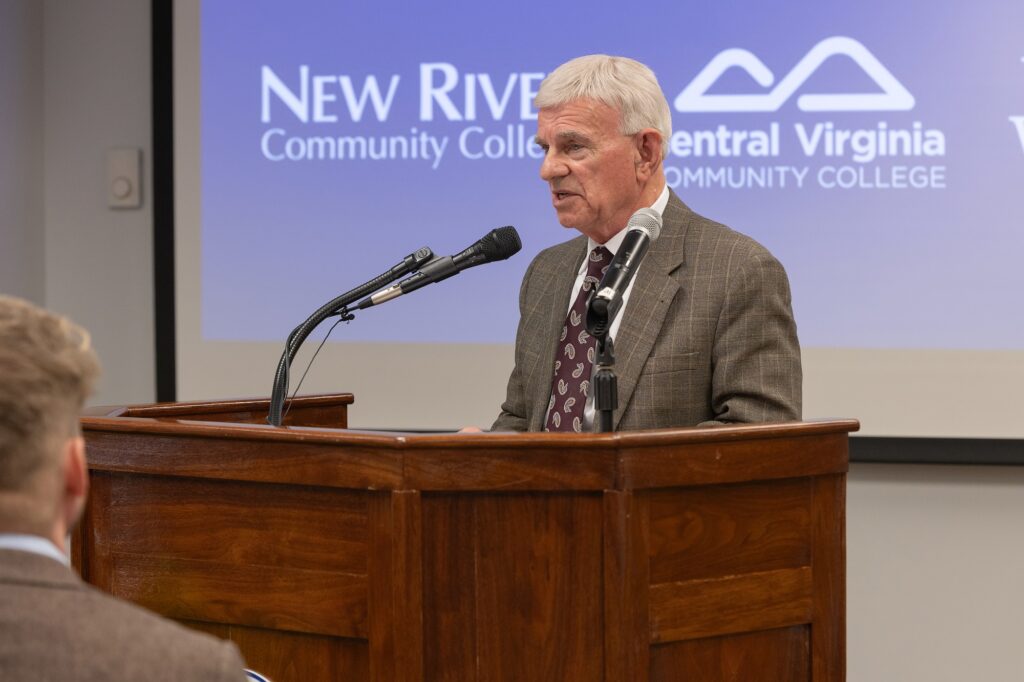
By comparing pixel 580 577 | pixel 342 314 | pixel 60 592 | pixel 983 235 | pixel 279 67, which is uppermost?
pixel 279 67

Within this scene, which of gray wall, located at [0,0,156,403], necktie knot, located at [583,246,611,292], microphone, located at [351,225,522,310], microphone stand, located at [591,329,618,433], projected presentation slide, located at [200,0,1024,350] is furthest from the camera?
gray wall, located at [0,0,156,403]

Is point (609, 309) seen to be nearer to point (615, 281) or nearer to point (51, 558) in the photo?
point (615, 281)

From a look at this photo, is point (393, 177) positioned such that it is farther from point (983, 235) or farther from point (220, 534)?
point (220, 534)

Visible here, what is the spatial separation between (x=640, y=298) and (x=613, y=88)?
17.3 inches

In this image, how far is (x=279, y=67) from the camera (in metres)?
4.29

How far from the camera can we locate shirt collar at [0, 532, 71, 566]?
1022 millimetres

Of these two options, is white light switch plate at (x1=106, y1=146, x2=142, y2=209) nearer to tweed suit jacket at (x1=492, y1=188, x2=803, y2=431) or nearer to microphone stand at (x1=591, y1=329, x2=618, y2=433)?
tweed suit jacket at (x1=492, y1=188, x2=803, y2=431)

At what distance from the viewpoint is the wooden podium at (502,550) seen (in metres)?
1.89

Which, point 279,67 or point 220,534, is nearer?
point 220,534

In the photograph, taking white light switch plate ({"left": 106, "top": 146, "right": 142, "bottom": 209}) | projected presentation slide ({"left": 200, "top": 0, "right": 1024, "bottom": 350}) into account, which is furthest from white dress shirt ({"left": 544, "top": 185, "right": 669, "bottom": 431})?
white light switch plate ({"left": 106, "top": 146, "right": 142, "bottom": 209})

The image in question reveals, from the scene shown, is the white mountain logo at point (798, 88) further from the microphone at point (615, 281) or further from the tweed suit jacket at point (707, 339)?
the microphone at point (615, 281)

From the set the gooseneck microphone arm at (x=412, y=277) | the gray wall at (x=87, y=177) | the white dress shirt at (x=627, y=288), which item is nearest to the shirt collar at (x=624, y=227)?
the white dress shirt at (x=627, y=288)

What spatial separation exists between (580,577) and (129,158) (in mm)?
3183

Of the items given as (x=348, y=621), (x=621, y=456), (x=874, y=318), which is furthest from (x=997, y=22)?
(x=348, y=621)
